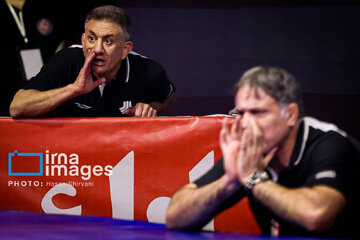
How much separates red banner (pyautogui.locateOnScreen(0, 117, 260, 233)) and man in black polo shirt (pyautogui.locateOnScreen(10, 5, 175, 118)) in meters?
0.24

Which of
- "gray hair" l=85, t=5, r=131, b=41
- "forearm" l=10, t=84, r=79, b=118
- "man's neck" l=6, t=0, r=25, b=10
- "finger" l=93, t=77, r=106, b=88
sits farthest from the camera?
"man's neck" l=6, t=0, r=25, b=10

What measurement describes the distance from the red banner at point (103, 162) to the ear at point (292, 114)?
2.29 feet

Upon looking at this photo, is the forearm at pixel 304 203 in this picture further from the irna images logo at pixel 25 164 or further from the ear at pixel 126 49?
the ear at pixel 126 49

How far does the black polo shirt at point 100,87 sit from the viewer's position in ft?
11.3

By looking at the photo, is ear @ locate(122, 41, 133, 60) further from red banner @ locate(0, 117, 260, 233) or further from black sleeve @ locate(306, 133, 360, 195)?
black sleeve @ locate(306, 133, 360, 195)

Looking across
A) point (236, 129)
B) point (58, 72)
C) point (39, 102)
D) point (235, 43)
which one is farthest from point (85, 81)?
point (235, 43)

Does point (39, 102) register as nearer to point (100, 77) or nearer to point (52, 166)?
point (52, 166)

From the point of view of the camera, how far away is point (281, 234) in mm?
2297

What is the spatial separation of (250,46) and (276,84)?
3247 millimetres

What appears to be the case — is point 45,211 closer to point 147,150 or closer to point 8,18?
point 147,150

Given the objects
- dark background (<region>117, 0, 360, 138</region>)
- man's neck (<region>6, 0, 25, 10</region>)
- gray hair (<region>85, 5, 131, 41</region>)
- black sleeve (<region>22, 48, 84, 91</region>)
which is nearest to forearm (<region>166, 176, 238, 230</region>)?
black sleeve (<region>22, 48, 84, 91</region>)

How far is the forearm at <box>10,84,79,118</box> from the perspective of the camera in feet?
10.1

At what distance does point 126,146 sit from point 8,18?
2.76 m

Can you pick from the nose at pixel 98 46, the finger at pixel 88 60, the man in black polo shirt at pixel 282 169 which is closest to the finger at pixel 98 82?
the finger at pixel 88 60
